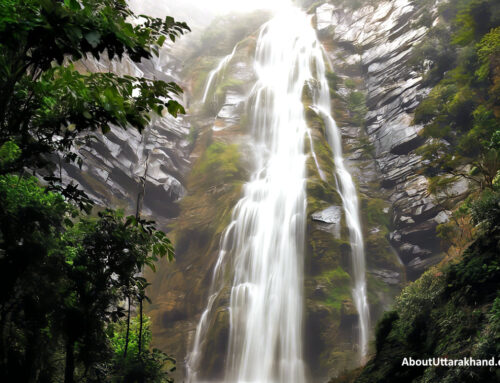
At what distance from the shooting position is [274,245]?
2162 centimetres

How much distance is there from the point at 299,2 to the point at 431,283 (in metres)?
51.6

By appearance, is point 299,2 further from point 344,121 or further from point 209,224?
point 209,224

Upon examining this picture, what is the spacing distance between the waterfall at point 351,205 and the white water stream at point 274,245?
6 centimetres

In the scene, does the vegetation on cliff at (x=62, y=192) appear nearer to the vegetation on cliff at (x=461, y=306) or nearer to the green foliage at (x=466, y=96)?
the vegetation on cliff at (x=461, y=306)

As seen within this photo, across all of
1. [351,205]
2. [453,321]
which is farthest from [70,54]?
[351,205]

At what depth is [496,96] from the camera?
17969mm

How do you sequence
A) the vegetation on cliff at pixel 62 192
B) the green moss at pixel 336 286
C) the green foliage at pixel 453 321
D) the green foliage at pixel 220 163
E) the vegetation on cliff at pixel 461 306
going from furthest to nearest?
the green foliage at pixel 220 163 < the green moss at pixel 336 286 < the vegetation on cliff at pixel 461 306 < the green foliage at pixel 453 321 < the vegetation on cliff at pixel 62 192

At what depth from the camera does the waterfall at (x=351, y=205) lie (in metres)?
19.1

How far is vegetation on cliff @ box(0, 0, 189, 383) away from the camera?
278cm

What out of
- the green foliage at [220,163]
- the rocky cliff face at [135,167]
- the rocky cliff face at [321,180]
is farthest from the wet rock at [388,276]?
the rocky cliff face at [135,167]

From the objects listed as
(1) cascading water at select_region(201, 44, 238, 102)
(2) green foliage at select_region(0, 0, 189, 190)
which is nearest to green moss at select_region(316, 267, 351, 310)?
(2) green foliage at select_region(0, 0, 189, 190)

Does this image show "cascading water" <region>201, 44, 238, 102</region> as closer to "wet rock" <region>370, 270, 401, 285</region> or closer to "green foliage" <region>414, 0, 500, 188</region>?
"green foliage" <region>414, 0, 500, 188</region>

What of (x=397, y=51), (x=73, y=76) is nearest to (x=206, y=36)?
(x=397, y=51)

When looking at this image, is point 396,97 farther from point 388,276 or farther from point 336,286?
point 336,286
